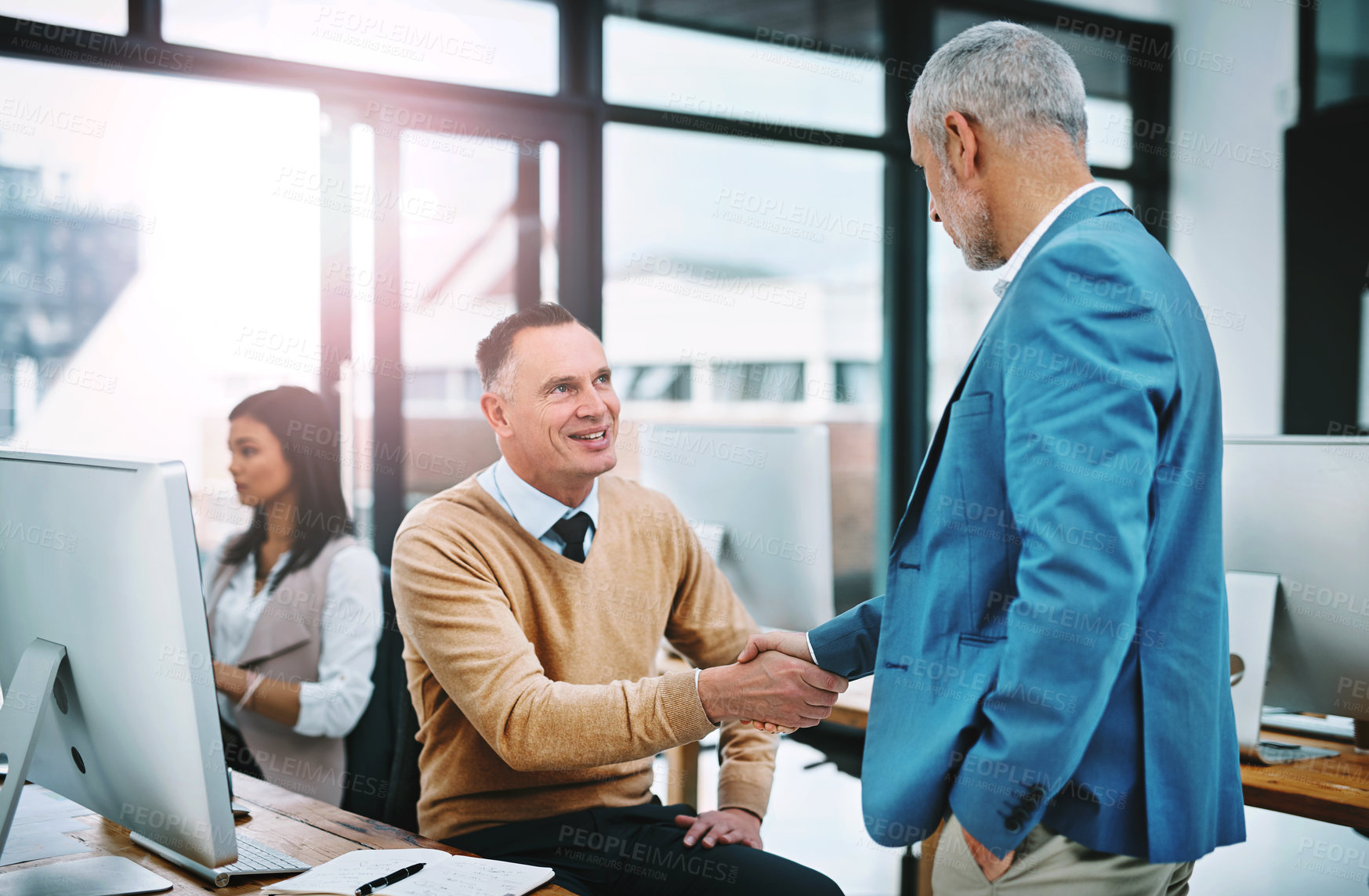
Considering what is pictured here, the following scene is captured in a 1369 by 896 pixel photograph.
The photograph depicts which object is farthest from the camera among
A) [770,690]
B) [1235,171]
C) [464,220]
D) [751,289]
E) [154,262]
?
[1235,171]

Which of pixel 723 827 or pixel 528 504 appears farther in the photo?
pixel 528 504

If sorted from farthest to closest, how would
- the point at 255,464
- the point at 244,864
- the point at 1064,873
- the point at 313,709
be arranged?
the point at 255,464, the point at 313,709, the point at 244,864, the point at 1064,873

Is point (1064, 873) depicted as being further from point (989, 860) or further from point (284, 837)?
point (284, 837)

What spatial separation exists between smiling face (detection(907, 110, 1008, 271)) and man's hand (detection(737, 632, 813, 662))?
23.2 inches

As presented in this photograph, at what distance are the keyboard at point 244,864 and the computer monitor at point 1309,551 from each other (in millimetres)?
1518

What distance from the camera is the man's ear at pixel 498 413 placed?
1829 millimetres

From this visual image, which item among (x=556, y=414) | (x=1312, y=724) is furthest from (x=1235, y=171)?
(x=556, y=414)

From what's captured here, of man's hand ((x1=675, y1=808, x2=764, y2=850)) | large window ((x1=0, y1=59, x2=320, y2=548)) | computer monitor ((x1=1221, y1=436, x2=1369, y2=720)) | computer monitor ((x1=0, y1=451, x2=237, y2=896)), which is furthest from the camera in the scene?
large window ((x1=0, y1=59, x2=320, y2=548))

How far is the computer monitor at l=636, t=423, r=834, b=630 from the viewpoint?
225 cm

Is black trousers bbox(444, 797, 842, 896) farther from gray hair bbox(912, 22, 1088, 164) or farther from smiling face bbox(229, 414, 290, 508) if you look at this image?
smiling face bbox(229, 414, 290, 508)

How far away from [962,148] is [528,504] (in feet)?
2.94

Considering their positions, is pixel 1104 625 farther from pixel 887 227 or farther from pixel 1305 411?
pixel 1305 411

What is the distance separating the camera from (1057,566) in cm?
100

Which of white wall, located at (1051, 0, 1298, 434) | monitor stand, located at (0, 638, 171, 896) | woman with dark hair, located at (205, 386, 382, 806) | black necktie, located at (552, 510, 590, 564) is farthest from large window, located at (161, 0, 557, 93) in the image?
white wall, located at (1051, 0, 1298, 434)
